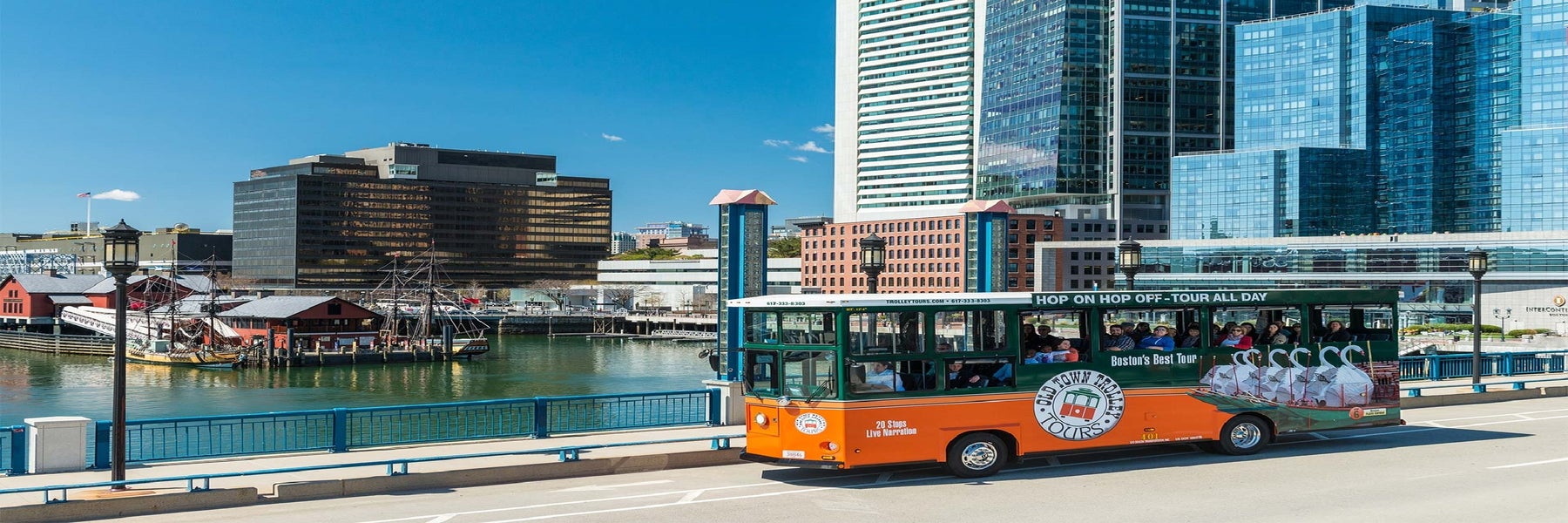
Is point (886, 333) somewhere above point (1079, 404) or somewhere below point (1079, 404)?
above

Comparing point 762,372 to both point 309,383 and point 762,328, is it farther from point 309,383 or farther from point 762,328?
point 309,383

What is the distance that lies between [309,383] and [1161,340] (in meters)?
71.9

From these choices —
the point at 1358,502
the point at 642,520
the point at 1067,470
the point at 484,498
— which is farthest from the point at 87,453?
the point at 1358,502

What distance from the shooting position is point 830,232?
17675 centimetres

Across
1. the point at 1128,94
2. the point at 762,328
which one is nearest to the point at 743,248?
the point at 762,328

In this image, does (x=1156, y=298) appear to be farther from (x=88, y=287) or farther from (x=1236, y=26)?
(x=1236, y=26)

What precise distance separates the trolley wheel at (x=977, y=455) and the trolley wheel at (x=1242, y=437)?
4.58m

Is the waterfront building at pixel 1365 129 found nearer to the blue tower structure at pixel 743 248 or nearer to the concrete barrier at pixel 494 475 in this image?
the blue tower structure at pixel 743 248

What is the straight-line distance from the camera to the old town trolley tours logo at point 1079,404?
20406 millimetres

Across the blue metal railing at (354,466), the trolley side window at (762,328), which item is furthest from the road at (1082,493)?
the trolley side window at (762,328)

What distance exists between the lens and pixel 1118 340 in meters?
21.1

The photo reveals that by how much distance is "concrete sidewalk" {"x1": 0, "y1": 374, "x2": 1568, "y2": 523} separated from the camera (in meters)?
16.9

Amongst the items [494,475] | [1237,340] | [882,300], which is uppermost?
[882,300]

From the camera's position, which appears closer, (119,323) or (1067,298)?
(119,323)
